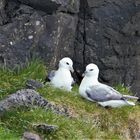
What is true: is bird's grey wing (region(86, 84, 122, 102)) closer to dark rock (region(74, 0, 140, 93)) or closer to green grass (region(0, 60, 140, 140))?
green grass (region(0, 60, 140, 140))

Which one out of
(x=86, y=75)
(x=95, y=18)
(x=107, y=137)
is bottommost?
(x=107, y=137)

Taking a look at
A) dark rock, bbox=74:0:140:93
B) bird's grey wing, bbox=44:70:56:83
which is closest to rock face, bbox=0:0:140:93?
dark rock, bbox=74:0:140:93

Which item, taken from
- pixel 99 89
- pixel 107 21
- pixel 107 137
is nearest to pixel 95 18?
pixel 107 21

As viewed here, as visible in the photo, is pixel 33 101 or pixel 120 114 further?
pixel 120 114

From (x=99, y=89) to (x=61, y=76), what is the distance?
1003 millimetres

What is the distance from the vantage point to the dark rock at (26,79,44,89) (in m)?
11.4

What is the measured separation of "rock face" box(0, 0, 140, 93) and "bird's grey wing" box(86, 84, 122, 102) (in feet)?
6.51

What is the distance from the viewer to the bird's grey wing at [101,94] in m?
11.4

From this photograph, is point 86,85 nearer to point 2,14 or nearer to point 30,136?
point 2,14

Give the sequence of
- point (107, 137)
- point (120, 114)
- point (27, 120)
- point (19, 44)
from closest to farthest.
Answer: point (27, 120)
point (107, 137)
point (120, 114)
point (19, 44)

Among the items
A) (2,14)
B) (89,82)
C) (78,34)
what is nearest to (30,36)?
(2,14)

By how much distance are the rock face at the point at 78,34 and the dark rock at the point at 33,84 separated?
132cm

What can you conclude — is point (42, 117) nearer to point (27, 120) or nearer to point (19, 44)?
point (27, 120)

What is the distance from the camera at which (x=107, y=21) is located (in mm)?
14172
